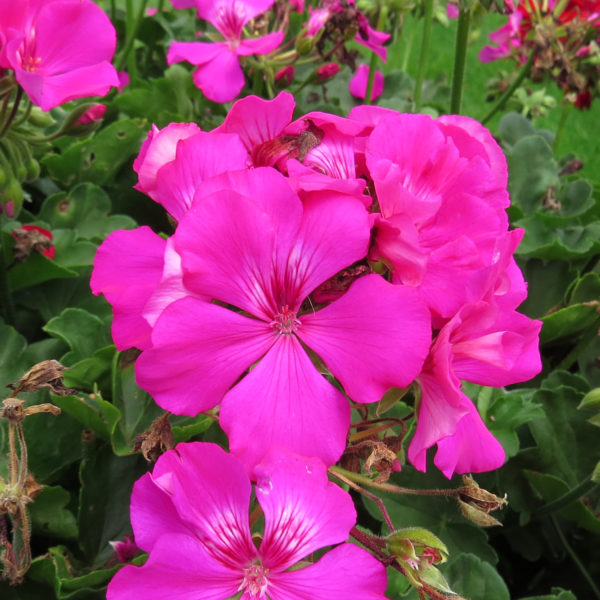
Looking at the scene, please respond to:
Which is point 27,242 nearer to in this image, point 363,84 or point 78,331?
point 78,331

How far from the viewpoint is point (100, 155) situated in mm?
1638

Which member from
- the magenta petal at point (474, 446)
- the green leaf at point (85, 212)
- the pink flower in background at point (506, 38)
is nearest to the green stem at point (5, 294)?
the green leaf at point (85, 212)

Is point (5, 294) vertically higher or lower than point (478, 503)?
lower

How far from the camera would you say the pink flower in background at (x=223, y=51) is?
1485mm

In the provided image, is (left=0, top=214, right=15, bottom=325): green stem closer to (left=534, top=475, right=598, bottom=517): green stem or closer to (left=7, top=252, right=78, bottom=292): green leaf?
(left=7, top=252, right=78, bottom=292): green leaf

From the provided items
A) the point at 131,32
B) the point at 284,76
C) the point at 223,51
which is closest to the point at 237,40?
the point at 223,51

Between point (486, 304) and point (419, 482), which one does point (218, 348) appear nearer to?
point (486, 304)

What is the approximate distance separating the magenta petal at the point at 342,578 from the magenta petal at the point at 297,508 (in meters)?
0.01

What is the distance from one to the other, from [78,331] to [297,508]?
686 mm

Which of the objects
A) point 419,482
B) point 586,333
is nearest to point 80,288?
point 419,482

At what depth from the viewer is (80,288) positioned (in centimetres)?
144

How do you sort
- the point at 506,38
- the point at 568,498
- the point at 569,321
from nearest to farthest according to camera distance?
1. the point at 568,498
2. the point at 569,321
3. the point at 506,38

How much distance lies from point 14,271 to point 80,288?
13 cm

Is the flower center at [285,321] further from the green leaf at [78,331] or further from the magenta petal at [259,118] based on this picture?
the green leaf at [78,331]
